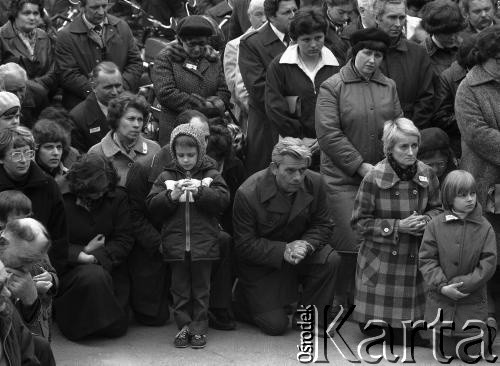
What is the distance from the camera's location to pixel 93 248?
30.3 ft

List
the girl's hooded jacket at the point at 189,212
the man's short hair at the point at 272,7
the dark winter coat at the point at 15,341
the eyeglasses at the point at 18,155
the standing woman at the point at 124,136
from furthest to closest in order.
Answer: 1. the man's short hair at the point at 272,7
2. the standing woman at the point at 124,136
3. the girl's hooded jacket at the point at 189,212
4. the eyeglasses at the point at 18,155
5. the dark winter coat at the point at 15,341

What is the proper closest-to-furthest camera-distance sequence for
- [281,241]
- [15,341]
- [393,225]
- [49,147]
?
1. [15,341]
2. [393,225]
3. [49,147]
4. [281,241]

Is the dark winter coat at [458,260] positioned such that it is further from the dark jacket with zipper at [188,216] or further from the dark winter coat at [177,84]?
the dark winter coat at [177,84]

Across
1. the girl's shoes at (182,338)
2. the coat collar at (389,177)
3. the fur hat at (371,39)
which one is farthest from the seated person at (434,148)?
the girl's shoes at (182,338)

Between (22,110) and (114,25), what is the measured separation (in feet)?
4.76

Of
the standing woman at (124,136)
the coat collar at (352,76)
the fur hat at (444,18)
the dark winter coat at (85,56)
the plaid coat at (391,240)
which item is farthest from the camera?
the dark winter coat at (85,56)

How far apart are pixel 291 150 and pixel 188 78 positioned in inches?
67.1

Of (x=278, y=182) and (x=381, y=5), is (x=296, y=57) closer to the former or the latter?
(x=381, y=5)

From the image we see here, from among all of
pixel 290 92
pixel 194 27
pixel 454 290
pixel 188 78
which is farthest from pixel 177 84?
pixel 454 290

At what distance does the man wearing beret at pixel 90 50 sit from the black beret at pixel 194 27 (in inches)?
44.8

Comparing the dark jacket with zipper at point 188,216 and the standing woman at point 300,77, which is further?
the standing woman at point 300,77

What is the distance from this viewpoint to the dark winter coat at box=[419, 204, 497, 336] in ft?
28.6

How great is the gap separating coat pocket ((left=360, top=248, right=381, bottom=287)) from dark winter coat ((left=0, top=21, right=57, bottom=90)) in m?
3.57

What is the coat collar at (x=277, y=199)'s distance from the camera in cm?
940
